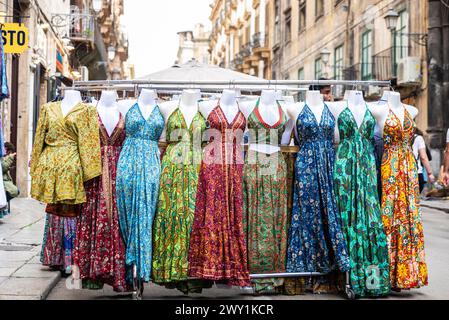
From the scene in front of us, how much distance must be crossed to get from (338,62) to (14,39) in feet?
62.2

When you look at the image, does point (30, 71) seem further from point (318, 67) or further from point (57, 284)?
point (318, 67)

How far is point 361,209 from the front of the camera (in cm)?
602

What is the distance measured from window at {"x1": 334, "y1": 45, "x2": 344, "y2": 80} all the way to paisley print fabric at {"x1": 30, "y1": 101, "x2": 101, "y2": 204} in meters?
23.3

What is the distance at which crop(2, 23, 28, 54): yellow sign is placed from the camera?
11883 mm

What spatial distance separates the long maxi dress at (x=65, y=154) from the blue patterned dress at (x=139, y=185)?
25 cm

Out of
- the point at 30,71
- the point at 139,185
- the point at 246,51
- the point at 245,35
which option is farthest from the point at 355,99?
the point at 245,35

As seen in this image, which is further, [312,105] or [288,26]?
[288,26]

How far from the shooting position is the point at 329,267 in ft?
20.0

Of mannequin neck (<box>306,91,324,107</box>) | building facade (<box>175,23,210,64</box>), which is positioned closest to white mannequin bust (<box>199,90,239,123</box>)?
mannequin neck (<box>306,91,324,107</box>)

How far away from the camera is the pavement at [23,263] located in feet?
19.2

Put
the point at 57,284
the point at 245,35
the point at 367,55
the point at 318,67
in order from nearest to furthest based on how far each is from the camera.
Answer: the point at 57,284 → the point at 367,55 → the point at 318,67 → the point at 245,35

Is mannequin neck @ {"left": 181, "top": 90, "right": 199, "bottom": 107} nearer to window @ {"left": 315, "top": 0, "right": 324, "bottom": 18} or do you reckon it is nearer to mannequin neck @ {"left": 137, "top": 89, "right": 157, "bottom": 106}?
mannequin neck @ {"left": 137, "top": 89, "right": 157, "bottom": 106}

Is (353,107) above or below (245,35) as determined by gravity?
below

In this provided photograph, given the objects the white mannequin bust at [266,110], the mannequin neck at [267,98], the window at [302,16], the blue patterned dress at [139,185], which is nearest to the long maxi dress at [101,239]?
the blue patterned dress at [139,185]
